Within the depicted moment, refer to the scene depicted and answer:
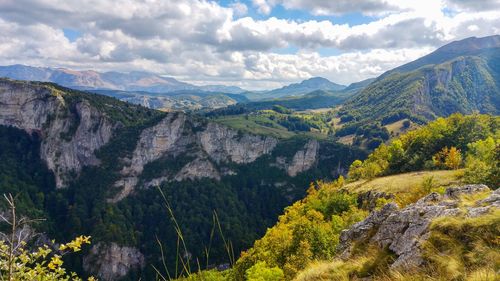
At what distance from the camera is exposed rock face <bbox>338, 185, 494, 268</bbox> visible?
14.4 meters

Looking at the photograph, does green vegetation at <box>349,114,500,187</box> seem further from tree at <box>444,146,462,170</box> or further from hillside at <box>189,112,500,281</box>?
hillside at <box>189,112,500,281</box>

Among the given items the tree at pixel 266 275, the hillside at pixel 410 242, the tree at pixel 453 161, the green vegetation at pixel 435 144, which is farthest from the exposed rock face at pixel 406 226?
the green vegetation at pixel 435 144

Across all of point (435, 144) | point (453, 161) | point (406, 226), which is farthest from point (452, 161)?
point (406, 226)

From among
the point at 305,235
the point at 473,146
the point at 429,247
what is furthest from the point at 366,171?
the point at 429,247

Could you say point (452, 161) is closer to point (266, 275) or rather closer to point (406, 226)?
point (266, 275)

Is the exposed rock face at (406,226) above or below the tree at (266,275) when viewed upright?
above

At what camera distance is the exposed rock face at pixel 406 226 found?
47.3 ft

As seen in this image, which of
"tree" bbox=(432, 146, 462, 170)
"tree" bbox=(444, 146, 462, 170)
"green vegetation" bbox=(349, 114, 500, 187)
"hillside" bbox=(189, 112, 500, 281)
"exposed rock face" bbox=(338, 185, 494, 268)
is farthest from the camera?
"green vegetation" bbox=(349, 114, 500, 187)

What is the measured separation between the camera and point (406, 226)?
1814cm

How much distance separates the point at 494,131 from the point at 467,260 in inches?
4713

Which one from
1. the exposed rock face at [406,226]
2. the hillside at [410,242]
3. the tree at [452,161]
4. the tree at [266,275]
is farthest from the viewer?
the tree at [452,161]

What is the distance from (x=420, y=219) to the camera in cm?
1736

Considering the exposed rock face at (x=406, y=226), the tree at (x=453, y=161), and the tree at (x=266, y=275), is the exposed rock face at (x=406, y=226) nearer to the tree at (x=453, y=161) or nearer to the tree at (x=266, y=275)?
the tree at (x=266, y=275)

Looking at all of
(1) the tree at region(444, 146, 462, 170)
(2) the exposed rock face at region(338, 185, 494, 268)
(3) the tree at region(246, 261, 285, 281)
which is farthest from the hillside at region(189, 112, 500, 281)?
(1) the tree at region(444, 146, 462, 170)
